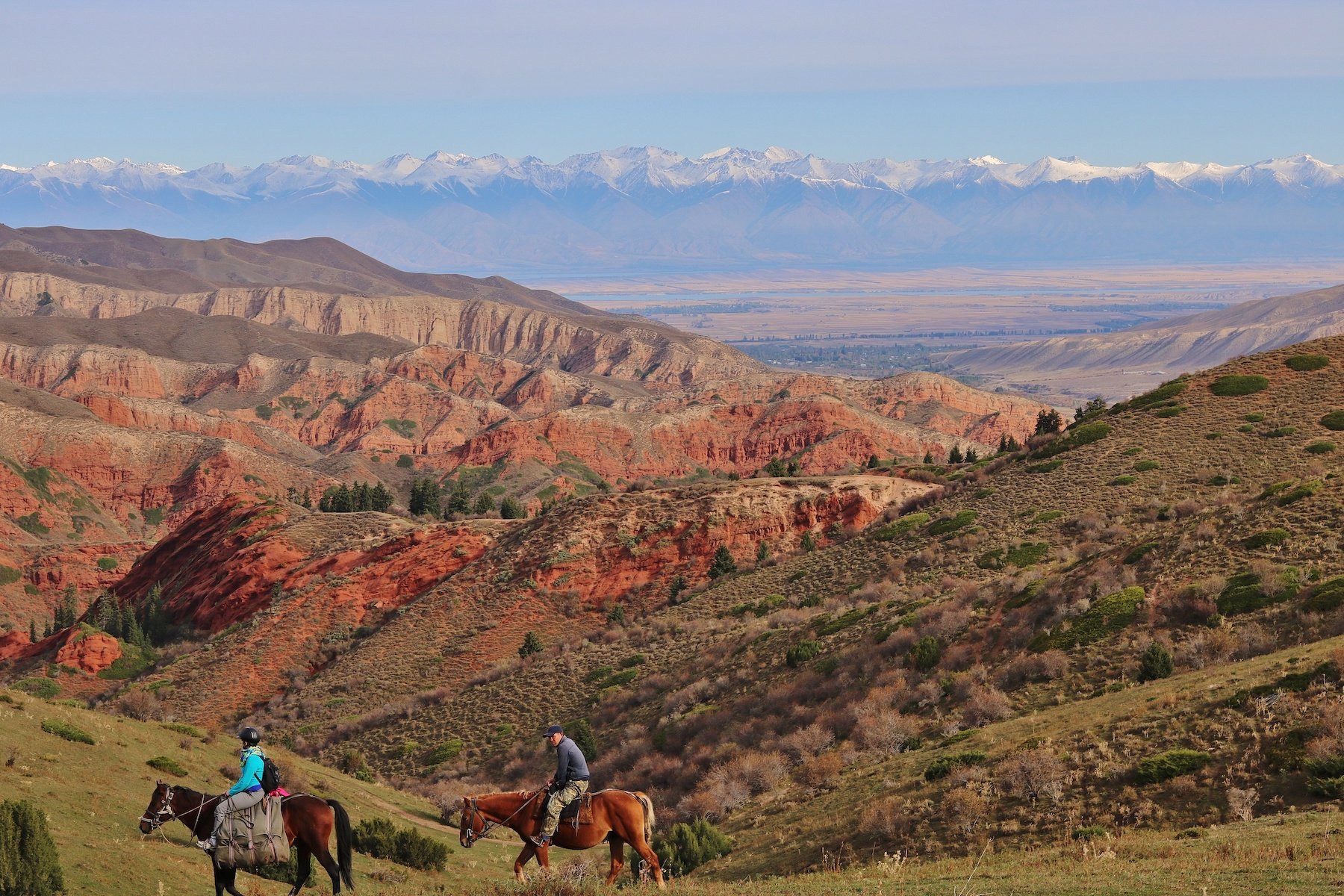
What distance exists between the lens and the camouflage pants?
17516 mm

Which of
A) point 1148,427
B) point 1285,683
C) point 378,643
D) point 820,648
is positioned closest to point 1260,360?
point 1148,427

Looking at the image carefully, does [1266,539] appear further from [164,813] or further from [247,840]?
[164,813]

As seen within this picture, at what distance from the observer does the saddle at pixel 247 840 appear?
16.4 meters

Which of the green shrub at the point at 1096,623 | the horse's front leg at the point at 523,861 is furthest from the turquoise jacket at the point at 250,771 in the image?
the green shrub at the point at 1096,623

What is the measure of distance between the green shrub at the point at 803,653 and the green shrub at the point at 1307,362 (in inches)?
1239

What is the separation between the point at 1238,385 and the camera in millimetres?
56062

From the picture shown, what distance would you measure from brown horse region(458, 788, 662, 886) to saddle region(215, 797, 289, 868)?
2642mm

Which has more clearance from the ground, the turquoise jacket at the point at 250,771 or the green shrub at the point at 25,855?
the turquoise jacket at the point at 250,771

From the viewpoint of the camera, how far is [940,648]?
3425 centimetres

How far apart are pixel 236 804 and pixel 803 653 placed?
24183mm

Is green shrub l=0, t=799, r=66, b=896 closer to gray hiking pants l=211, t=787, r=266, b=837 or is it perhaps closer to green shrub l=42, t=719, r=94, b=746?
gray hiking pants l=211, t=787, r=266, b=837

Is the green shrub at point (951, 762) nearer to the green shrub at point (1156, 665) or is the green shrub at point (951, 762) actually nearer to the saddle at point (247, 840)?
the green shrub at point (1156, 665)

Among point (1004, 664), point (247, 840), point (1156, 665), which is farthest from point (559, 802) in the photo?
point (1004, 664)

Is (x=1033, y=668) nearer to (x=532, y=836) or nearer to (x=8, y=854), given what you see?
(x=532, y=836)
